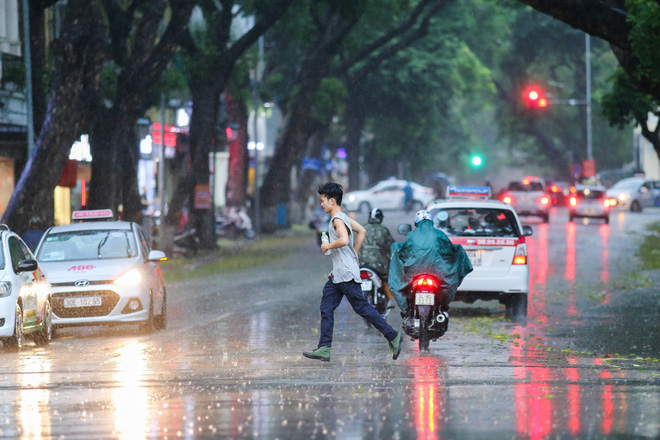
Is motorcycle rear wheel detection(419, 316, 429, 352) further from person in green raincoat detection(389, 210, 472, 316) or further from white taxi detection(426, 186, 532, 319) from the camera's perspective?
white taxi detection(426, 186, 532, 319)

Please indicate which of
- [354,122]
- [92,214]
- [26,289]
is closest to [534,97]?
[354,122]

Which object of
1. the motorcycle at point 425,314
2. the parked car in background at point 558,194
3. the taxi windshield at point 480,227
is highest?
the taxi windshield at point 480,227

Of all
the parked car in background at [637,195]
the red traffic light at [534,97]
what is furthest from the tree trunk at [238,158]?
the parked car in background at [637,195]

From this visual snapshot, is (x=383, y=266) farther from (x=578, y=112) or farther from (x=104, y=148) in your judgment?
(x=578, y=112)

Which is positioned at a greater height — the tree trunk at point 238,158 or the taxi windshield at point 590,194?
the tree trunk at point 238,158

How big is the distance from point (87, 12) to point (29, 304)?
31.8 ft

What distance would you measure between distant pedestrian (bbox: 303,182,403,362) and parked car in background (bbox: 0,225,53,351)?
3701 millimetres

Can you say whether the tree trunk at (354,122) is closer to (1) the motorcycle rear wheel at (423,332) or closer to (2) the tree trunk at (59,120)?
(2) the tree trunk at (59,120)

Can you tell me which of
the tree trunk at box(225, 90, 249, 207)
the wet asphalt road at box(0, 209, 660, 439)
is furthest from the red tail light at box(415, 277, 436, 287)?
the tree trunk at box(225, 90, 249, 207)

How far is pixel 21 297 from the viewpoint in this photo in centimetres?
1372

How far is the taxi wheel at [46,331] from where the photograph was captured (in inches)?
565

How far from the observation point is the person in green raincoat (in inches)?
508

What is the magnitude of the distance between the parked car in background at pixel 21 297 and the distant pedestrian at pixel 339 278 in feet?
12.1

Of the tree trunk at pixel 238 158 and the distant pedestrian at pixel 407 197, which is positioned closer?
the tree trunk at pixel 238 158
